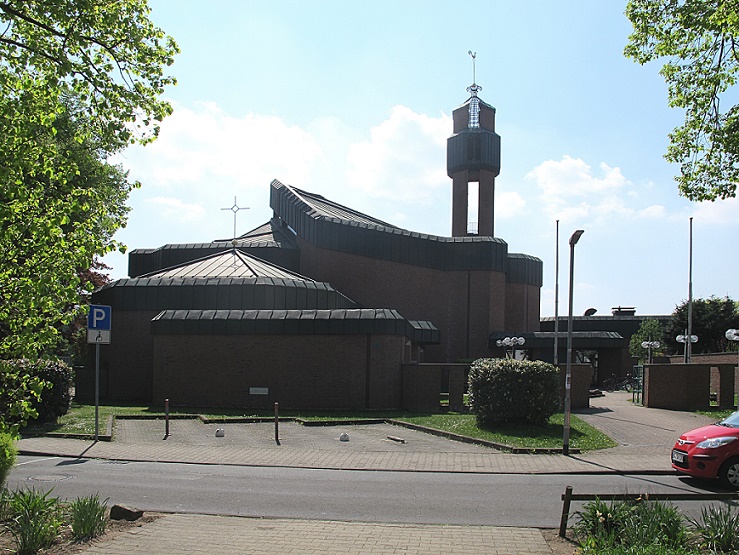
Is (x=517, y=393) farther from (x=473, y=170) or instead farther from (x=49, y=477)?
(x=473, y=170)

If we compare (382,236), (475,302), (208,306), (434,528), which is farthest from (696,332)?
(434,528)

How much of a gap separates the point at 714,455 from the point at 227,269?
2708 cm

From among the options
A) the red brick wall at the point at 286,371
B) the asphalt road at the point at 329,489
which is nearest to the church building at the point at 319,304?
the red brick wall at the point at 286,371

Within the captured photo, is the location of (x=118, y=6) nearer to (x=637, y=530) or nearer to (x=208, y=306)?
(x=637, y=530)

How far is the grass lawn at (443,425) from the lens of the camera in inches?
725

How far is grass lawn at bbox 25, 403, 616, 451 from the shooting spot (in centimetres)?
1842

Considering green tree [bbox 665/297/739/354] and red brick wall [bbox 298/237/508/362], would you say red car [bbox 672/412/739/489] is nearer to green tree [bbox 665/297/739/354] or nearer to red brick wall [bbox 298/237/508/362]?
red brick wall [bbox 298/237/508/362]

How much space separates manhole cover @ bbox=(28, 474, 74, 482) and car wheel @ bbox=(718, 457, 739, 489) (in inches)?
461

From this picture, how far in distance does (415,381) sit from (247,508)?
16.7 m

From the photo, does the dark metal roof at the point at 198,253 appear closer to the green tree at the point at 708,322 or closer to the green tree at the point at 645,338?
the green tree at the point at 645,338

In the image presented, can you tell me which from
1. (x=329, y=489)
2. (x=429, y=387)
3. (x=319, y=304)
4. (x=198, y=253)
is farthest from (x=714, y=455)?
(x=198, y=253)

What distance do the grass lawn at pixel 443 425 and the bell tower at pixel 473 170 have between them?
86.4 feet

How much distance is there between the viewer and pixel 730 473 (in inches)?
504

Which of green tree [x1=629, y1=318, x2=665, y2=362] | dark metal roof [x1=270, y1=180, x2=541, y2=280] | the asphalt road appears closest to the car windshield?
the asphalt road
